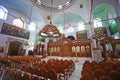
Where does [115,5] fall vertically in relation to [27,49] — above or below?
above

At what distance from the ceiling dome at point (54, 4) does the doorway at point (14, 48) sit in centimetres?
827

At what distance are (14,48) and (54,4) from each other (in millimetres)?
11707

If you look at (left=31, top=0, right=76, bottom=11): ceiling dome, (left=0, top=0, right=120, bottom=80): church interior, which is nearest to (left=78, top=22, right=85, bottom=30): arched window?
(left=0, top=0, right=120, bottom=80): church interior

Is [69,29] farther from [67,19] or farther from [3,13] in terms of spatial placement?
[3,13]

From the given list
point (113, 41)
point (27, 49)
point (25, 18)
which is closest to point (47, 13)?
point (25, 18)

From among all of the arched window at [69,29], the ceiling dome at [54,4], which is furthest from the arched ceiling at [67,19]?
the ceiling dome at [54,4]

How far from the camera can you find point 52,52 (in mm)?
16234

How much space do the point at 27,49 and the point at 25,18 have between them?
6527 mm

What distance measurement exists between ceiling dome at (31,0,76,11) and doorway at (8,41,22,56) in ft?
27.1

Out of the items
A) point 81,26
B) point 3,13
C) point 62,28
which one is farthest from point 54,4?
point 3,13

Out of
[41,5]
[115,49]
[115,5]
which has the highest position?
[41,5]

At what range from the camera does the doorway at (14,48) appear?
1378cm

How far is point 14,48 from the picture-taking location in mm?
14406

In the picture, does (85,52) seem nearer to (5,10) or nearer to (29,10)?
(29,10)
